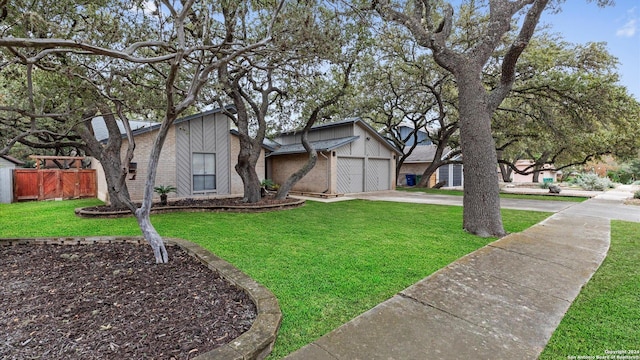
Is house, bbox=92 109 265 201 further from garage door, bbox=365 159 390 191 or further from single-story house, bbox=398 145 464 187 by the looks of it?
single-story house, bbox=398 145 464 187

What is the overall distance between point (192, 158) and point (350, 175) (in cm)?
824

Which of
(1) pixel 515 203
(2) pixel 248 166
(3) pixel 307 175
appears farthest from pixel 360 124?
(1) pixel 515 203

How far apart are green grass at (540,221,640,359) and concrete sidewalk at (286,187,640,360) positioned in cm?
9

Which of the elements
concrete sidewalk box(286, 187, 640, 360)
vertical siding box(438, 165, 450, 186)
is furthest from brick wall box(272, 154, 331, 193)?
vertical siding box(438, 165, 450, 186)

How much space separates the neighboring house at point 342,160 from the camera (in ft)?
50.2

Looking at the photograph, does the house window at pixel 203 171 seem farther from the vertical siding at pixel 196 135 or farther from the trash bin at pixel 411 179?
the trash bin at pixel 411 179

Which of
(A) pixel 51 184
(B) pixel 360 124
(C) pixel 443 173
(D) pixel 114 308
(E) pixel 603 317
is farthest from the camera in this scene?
(C) pixel 443 173

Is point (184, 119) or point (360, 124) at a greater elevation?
point (360, 124)

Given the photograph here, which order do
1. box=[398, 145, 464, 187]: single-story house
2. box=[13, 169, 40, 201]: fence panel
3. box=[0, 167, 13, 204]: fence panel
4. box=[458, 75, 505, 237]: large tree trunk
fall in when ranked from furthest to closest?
box=[398, 145, 464, 187]: single-story house < box=[13, 169, 40, 201]: fence panel < box=[0, 167, 13, 204]: fence panel < box=[458, 75, 505, 237]: large tree trunk

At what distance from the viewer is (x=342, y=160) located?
15.9 metres

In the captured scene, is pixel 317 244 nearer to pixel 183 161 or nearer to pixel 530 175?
pixel 183 161

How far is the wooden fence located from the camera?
12.5 meters

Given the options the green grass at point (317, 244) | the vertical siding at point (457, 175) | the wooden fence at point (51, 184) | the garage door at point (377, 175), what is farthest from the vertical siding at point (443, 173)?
the wooden fence at point (51, 184)

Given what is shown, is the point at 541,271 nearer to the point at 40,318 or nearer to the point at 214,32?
the point at 40,318
